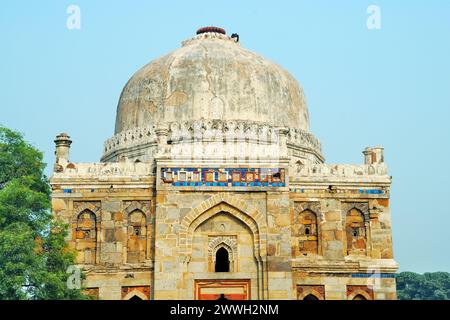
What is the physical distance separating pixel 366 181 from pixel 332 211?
4.06 feet

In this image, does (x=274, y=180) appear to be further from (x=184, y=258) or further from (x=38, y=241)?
(x=38, y=241)

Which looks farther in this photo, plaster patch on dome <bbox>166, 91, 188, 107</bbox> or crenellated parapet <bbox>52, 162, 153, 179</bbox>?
plaster patch on dome <bbox>166, 91, 188, 107</bbox>

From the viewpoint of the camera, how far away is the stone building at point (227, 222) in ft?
57.8

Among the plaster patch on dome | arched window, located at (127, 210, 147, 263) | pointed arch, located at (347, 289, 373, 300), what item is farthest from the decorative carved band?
pointed arch, located at (347, 289, 373, 300)

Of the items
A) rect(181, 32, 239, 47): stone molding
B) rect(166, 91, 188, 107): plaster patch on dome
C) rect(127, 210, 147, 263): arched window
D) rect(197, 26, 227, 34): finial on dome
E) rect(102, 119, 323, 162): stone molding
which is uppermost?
rect(197, 26, 227, 34): finial on dome

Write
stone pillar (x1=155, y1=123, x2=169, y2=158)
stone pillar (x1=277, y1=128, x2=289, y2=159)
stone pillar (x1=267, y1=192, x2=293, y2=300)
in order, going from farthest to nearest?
stone pillar (x1=277, y1=128, x2=289, y2=159), stone pillar (x1=155, y1=123, x2=169, y2=158), stone pillar (x1=267, y1=192, x2=293, y2=300)

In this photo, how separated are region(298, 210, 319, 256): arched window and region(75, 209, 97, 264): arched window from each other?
5340mm

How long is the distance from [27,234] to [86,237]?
3203 mm

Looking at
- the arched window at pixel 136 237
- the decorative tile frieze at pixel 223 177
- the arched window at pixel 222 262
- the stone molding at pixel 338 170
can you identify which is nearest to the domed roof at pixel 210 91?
the stone molding at pixel 338 170

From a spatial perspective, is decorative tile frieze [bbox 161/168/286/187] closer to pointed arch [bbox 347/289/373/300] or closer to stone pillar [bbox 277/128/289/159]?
stone pillar [bbox 277/128/289/159]

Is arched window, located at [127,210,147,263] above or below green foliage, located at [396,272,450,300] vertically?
above

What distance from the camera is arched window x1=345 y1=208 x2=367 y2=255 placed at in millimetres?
18603

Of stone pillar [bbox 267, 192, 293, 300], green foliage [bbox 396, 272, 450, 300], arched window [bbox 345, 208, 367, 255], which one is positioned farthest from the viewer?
green foliage [bbox 396, 272, 450, 300]

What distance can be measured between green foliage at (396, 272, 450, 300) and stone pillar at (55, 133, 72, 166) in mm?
34790
